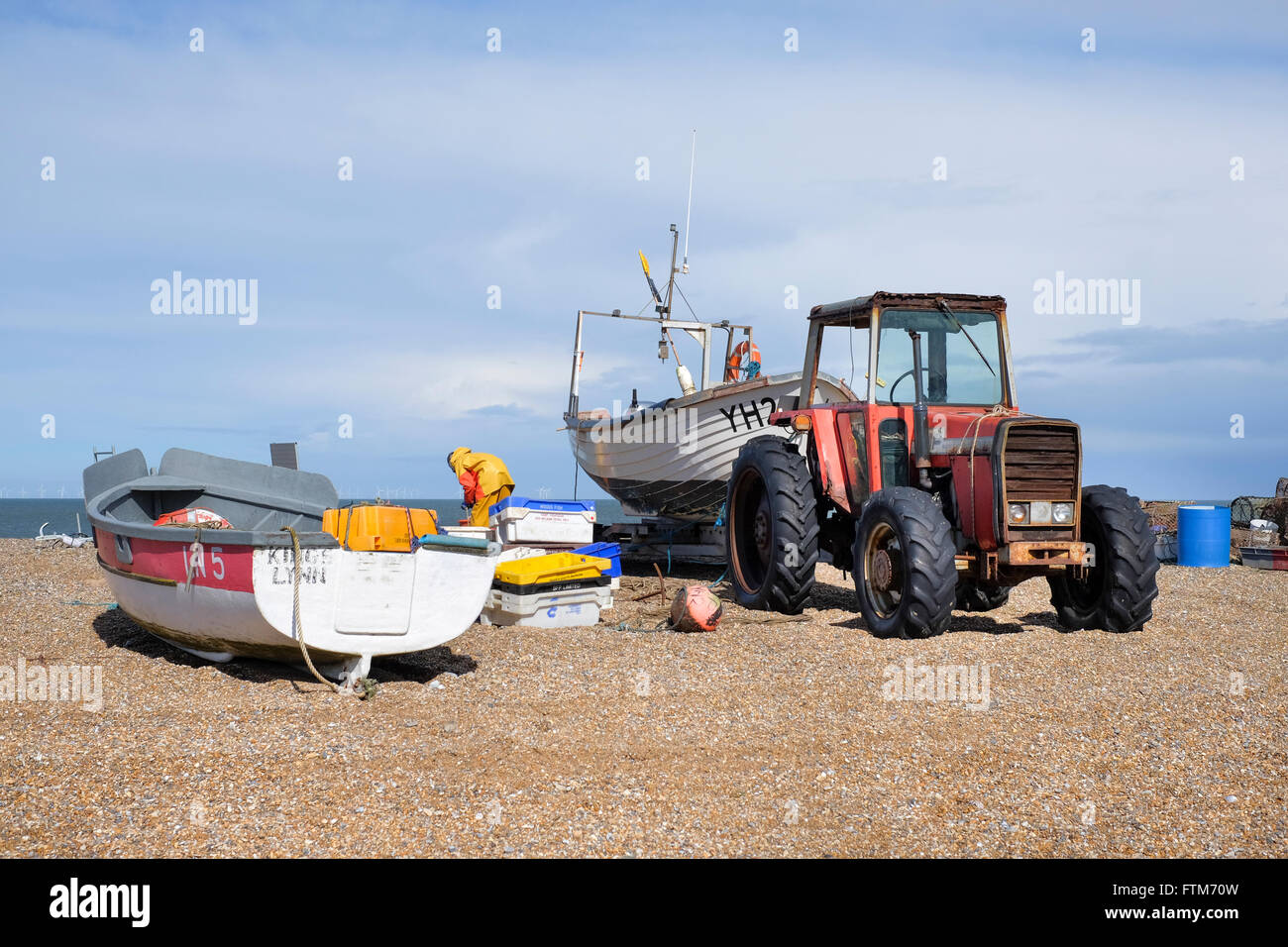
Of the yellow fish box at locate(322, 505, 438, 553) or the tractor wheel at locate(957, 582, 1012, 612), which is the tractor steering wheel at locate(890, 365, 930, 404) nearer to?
the tractor wheel at locate(957, 582, 1012, 612)

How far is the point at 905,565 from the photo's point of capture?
22.2ft

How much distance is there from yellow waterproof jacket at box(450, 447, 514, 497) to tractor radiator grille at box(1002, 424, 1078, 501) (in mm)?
5347

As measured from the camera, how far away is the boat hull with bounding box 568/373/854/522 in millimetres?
10898

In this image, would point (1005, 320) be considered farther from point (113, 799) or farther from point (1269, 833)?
point (113, 799)

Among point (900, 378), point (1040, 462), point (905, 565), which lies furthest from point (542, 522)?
point (1040, 462)

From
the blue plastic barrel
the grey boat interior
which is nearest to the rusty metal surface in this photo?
the grey boat interior

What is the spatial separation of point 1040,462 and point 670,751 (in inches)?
149

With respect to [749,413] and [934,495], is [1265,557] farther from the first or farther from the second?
[934,495]

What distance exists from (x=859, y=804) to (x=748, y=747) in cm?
78

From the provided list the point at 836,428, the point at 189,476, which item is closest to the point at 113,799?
the point at 189,476

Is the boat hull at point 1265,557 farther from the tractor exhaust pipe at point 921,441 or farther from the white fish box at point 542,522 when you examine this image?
the white fish box at point 542,522

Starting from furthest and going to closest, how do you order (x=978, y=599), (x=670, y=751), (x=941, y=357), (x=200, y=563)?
(x=978, y=599) → (x=941, y=357) → (x=200, y=563) → (x=670, y=751)

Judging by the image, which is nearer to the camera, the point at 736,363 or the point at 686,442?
the point at 686,442

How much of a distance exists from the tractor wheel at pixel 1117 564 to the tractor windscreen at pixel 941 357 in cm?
115
